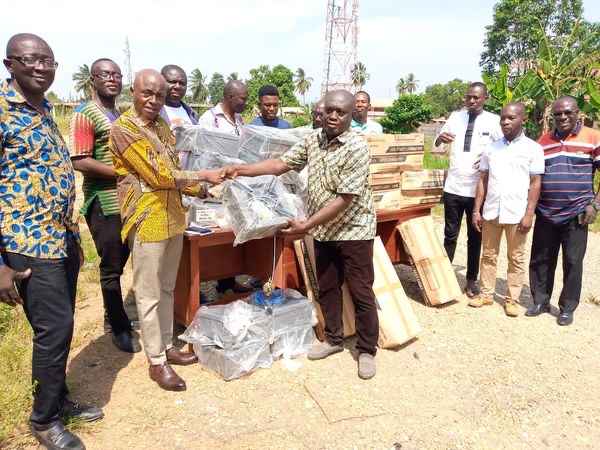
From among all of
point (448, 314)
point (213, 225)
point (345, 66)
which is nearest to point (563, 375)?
point (448, 314)

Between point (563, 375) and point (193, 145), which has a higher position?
point (193, 145)

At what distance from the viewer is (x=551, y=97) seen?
10891 millimetres

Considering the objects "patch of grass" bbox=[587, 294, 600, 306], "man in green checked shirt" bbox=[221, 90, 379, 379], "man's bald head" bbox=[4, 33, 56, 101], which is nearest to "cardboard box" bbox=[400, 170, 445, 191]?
"man in green checked shirt" bbox=[221, 90, 379, 379]

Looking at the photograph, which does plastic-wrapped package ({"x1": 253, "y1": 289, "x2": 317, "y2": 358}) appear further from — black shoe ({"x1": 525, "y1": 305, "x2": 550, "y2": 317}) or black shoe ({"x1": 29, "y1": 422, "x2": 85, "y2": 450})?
black shoe ({"x1": 525, "y1": 305, "x2": 550, "y2": 317})

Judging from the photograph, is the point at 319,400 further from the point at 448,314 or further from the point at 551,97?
the point at 551,97

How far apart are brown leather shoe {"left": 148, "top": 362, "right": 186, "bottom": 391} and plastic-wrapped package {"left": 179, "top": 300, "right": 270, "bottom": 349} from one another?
30 centimetres

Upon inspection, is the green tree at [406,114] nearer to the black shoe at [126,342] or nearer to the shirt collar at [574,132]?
the shirt collar at [574,132]

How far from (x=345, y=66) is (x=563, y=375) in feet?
104

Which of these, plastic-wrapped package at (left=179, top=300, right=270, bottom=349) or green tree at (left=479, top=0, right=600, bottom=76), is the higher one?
green tree at (left=479, top=0, right=600, bottom=76)

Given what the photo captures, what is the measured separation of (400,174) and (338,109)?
1.71 m

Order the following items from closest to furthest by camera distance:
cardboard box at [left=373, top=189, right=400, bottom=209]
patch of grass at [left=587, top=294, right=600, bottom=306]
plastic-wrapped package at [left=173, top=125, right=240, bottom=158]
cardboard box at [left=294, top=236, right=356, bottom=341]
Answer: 1. plastic-wrapped package at [left=173, top=125, right=240, bottom=158]
2. cardboard box at [left=294, top=236, right=356, bottom=341]
3. cardboard box at [left=373, top=189, right=400, bottom=209]
4. patch of grass at [left=587, top=294, right=600, bottom=306]

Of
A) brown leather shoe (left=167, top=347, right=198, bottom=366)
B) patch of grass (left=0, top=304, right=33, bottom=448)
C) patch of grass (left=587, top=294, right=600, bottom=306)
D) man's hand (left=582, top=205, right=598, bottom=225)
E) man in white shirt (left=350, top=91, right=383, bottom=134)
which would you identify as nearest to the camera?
patch of grass (left=0, top=304, right=33, bottom=448)

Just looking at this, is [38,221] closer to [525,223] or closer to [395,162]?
[395,162]

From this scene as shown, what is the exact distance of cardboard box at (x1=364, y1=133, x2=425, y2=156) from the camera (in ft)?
13.5
